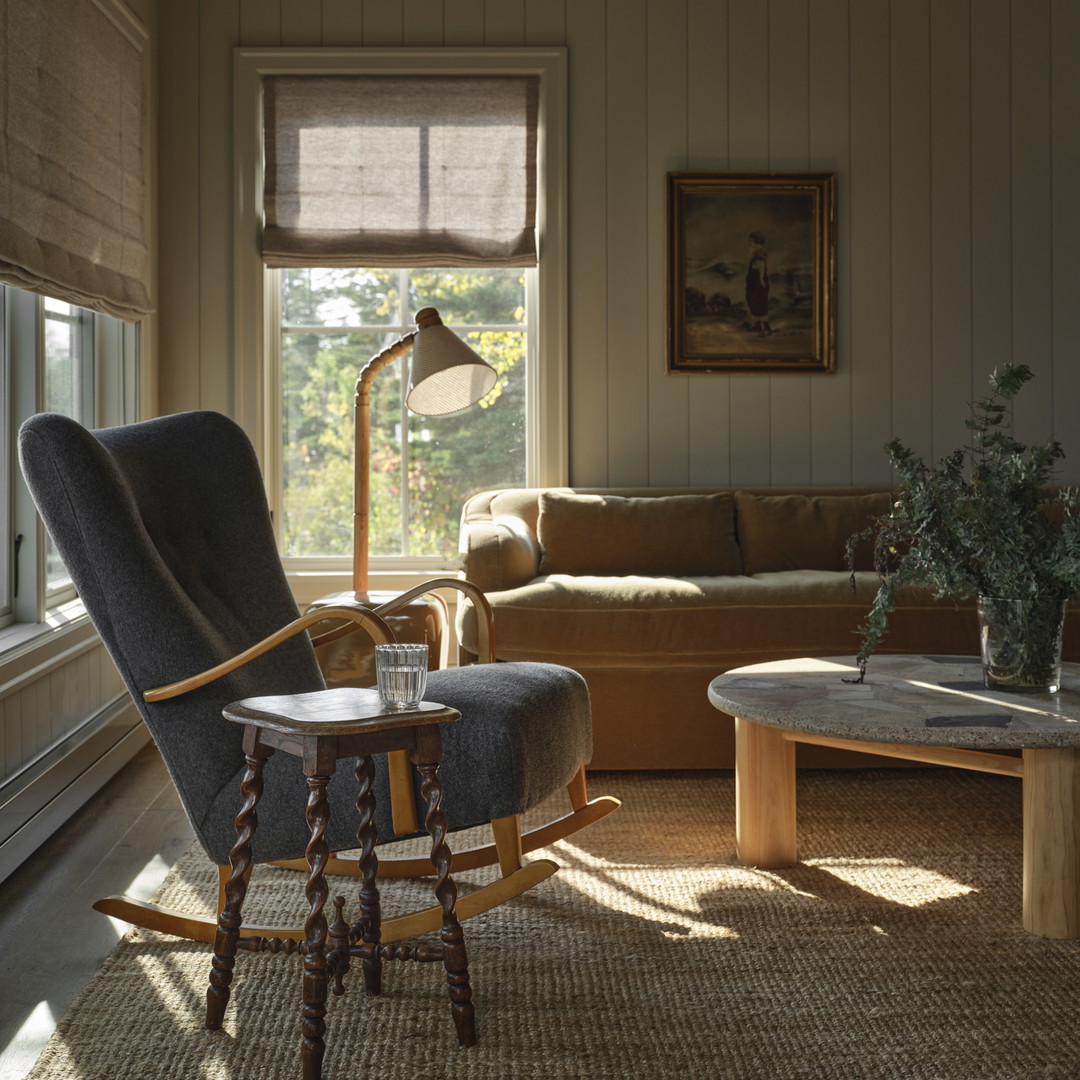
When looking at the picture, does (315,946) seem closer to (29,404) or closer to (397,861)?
(397,861)

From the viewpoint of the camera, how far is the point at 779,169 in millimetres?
4402

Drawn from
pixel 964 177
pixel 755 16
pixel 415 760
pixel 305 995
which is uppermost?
pixel 755 16

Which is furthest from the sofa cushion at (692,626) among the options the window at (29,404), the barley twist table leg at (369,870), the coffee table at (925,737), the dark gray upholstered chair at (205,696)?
the barley twist table leg at (369,870)

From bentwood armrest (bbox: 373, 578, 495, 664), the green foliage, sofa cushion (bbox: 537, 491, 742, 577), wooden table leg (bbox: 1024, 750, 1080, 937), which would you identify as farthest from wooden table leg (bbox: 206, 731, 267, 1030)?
sofa cushion (bbox: 537, 491, 742, 577)

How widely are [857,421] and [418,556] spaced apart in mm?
1817

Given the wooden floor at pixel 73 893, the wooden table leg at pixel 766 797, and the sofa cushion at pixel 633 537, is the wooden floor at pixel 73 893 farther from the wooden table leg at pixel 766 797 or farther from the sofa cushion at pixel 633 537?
the sofa cushion at pixel 633 537

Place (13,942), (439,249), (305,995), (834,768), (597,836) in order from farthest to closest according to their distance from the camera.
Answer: (439,249), (834,768), (597,836), (13,942), (305,995)

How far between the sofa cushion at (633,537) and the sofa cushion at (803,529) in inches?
3.3

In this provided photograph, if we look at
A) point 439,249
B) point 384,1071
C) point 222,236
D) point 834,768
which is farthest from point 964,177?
point 384,1071

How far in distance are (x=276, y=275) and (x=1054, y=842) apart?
3.44m

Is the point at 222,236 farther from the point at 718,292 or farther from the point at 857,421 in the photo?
the point at 857,421

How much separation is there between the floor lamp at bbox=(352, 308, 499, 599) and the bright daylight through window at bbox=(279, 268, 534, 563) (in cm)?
91

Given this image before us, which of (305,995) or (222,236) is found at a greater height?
(222,236)

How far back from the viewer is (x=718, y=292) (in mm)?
4418
